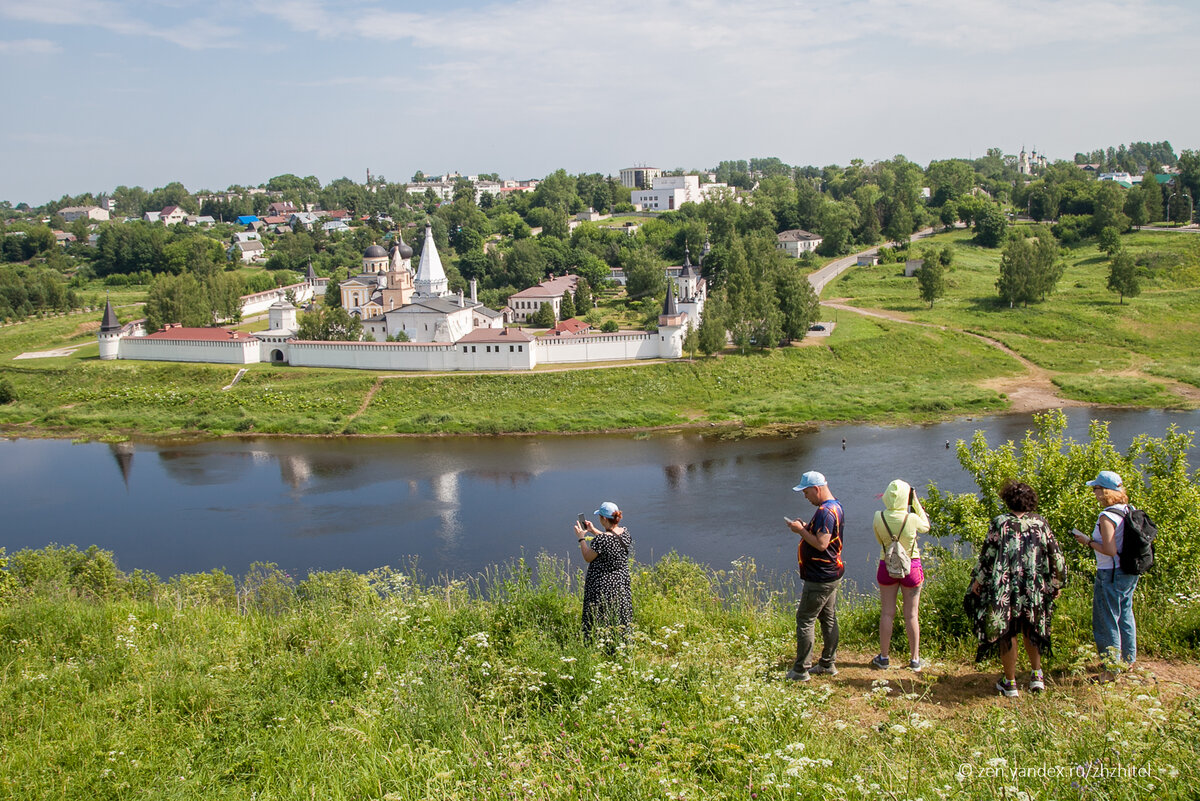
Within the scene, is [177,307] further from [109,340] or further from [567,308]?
[567,308]

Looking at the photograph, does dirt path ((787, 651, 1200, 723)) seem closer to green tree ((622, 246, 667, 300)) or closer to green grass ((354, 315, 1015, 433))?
green grass ((354, 315, 1015, 433))

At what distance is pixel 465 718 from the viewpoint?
3814 millimetres

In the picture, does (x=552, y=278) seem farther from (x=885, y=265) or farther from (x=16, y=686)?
(x=16, y=686)

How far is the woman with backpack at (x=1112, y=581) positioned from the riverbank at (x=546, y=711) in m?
0.18

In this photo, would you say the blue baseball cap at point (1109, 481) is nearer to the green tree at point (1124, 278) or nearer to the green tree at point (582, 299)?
the green tree at point (1124, 278)

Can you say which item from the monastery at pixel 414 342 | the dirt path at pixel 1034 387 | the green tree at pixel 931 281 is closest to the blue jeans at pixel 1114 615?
the dirt path at pixel 1034 387

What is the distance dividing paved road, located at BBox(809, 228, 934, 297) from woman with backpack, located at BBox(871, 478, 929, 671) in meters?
34.8

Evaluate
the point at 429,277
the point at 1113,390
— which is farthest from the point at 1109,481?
the point at 429,277

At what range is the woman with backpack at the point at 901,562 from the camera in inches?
184

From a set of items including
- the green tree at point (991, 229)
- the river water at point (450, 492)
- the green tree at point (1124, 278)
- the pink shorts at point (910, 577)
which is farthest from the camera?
the green tree at point (991, 229)

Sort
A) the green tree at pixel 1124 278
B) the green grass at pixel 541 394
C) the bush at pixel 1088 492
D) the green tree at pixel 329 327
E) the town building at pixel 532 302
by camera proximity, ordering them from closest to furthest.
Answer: the bush at pixel 1088 492 < the green grass at pixel 541 394 < the green tree at pixel 329 327 < the green tree at pixel 1124 278 < the town building at pixel 532 302

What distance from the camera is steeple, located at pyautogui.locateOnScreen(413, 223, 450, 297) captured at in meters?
36.7

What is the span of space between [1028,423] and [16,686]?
73.2 ft

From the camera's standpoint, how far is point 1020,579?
4285 millimetres
